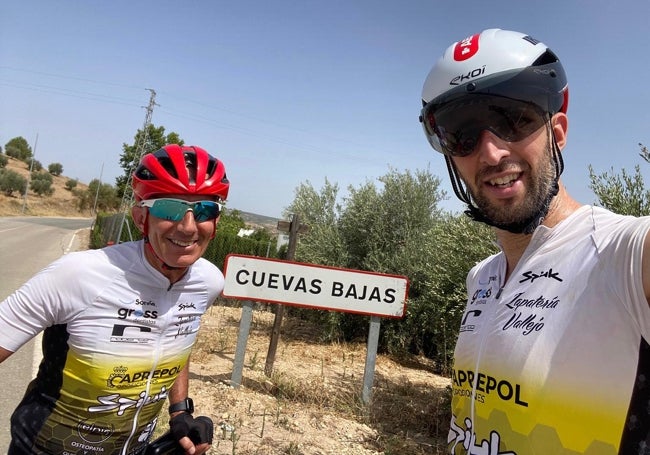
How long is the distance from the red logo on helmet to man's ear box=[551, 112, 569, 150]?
1.17 feet

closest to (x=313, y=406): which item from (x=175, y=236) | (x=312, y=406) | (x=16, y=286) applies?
(x=312, y=406)

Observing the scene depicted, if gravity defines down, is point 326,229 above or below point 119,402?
above

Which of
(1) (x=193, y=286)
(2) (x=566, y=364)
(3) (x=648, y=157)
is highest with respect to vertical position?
(3) (x=648, y=157)

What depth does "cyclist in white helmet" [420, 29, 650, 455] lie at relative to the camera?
95 cm

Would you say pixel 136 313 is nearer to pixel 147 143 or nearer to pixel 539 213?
pixel 539 213

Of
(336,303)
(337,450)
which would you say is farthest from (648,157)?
(337,450)

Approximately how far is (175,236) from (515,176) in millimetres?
1393

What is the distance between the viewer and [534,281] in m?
1.19

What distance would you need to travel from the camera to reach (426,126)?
1.65 meters

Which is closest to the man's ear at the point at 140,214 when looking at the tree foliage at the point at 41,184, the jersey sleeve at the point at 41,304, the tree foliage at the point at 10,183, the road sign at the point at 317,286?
the jersey sleeve at the point at 41,304

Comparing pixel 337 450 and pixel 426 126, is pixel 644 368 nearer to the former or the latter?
pixel 426 126

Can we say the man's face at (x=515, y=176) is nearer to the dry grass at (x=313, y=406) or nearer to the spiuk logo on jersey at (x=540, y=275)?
the spiuk logo on jersey at (x=540, y=275)

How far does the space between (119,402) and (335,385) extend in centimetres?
500

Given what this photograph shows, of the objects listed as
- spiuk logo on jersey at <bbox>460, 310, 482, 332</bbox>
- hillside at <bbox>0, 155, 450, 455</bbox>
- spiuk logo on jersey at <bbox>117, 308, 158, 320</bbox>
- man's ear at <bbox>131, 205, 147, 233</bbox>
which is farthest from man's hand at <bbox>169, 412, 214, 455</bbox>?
hillside at <bbox>0, 155, 450, 455</bbox>
